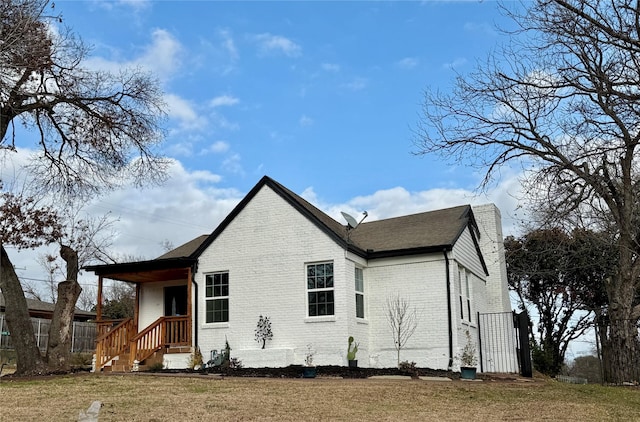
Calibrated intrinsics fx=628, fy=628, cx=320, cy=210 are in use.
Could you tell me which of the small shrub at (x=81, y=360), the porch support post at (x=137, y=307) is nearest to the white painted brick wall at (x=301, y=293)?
the porch support post at (x=137, y=307)

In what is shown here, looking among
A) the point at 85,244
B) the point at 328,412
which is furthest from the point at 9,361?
the point at 328,412

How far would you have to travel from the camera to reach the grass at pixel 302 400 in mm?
9336

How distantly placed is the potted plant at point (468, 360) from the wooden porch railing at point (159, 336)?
319 inches

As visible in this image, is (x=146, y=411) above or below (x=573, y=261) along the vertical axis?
below

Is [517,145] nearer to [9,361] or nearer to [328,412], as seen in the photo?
[328,412]

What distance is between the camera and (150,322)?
69.2ft

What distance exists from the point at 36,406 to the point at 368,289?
35.0 ft

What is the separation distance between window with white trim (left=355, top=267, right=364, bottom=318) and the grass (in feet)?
13.8

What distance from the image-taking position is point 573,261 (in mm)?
28531

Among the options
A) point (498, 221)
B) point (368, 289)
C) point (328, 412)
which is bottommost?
point (328, 412)

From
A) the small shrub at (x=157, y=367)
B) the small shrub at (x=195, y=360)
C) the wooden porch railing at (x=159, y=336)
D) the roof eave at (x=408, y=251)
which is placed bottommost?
the small shrub at (x=157, y=367)

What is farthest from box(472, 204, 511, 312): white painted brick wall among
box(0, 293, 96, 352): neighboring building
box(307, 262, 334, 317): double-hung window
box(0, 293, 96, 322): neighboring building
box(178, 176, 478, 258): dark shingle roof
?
box(0, 293, 96, 322): neighboring building

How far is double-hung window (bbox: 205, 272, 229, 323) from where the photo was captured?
1888cm

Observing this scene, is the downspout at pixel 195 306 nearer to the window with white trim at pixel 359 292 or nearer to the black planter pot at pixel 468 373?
the window with white trim at pixel 359 292
